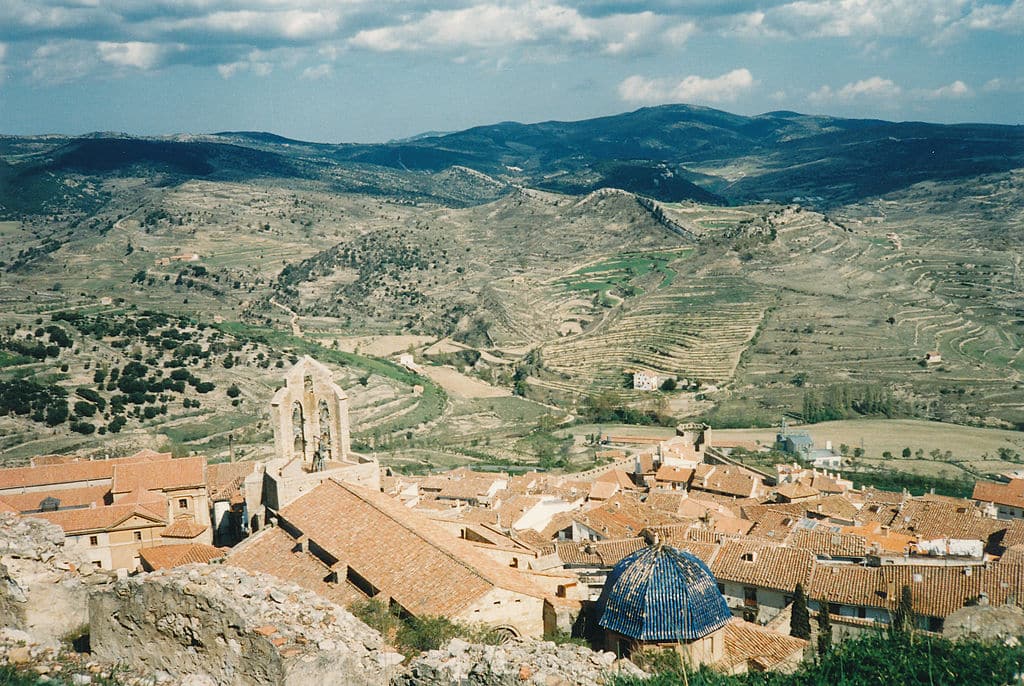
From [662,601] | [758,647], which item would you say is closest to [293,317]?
[758,647]

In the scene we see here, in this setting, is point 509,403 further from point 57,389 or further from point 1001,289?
point 1001,289

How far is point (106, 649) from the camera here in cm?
950

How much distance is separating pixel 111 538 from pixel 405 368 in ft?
194

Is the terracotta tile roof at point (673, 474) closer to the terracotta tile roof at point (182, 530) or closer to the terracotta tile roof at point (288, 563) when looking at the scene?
the terracotta tile roof at point (182, 530)

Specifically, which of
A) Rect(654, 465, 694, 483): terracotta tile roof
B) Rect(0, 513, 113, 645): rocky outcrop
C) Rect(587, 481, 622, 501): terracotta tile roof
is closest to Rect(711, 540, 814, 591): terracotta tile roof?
Rect(587, 481, 622, 501): terracotta tile roof

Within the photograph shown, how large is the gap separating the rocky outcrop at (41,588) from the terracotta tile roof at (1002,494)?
33681 mm

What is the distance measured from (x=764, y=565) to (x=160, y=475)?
17.1m

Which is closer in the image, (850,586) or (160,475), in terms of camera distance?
(850,586)

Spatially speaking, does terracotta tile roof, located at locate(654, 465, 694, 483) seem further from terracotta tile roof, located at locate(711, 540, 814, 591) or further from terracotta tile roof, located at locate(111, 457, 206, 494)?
terracotta tile roof, located at locate(111, 457, 206, 494)

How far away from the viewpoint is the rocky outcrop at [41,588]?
1004 centimetres

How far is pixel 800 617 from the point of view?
18938 millimetres

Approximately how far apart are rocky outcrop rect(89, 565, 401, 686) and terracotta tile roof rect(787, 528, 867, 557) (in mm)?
17214

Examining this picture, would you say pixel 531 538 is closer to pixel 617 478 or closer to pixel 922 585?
pixel 922 585

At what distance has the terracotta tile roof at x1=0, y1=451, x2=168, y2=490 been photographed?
86.1 feet
